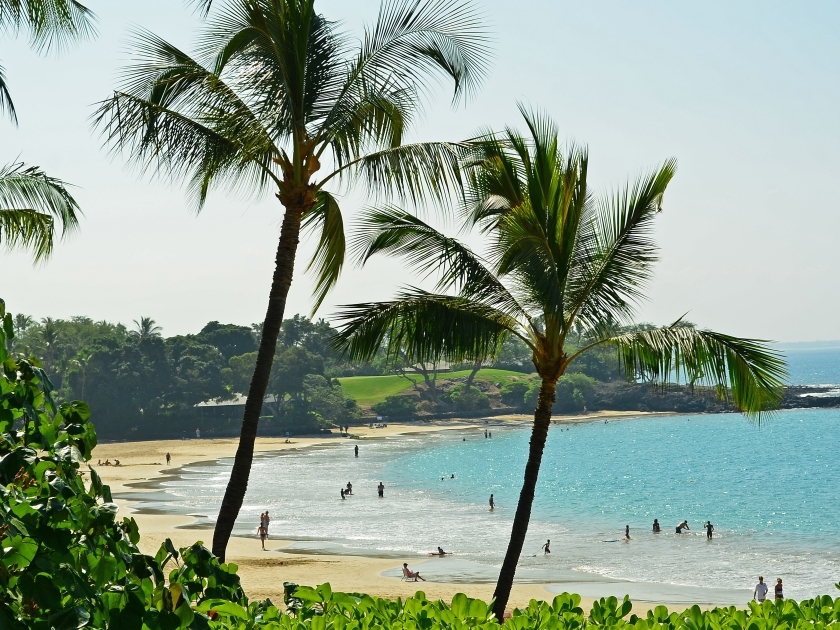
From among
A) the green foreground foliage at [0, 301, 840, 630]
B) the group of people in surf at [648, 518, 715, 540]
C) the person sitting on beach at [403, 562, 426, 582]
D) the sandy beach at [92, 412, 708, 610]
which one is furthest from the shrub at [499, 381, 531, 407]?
the green foreground foliage at [0, 301, 840, 630]

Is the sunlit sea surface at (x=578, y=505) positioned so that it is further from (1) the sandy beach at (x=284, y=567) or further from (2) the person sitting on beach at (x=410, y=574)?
(1) the sandy beach at (x=284, y=567)

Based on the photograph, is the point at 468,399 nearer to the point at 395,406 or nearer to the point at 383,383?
the point at 395,406

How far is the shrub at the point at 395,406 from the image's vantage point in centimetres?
10369

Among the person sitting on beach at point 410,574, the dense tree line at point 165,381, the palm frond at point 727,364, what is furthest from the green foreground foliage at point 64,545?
the dense tree line at point 165,381

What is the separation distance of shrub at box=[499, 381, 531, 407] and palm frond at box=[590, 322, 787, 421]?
103 meters

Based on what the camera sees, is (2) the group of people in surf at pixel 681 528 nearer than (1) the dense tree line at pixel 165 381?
Yes

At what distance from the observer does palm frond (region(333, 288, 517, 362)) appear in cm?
1106

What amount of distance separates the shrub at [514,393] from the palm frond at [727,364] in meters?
103

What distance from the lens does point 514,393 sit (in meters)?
113

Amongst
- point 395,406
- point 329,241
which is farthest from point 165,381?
point 329,241

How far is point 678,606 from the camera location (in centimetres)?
2339

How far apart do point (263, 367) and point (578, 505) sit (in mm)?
42298

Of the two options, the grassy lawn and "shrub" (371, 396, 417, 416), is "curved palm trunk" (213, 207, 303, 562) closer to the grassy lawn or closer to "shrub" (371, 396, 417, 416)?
"shrub" (371, 396, 417, 416)

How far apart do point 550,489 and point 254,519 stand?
25.6m
